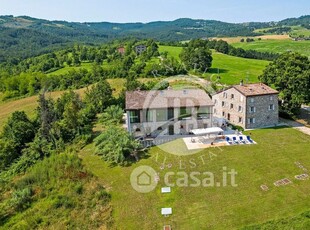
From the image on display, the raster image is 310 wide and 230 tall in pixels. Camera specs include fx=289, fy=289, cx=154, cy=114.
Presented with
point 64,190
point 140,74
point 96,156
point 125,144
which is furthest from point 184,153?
point 140,74

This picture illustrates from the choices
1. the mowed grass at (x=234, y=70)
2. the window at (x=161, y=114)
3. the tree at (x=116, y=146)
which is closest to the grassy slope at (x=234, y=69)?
the mowed grass at (x=234, y=70)

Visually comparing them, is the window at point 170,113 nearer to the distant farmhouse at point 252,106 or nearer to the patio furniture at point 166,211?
the distant farmhouse at point 252,106

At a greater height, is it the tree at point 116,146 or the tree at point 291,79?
the tree at point 291,79

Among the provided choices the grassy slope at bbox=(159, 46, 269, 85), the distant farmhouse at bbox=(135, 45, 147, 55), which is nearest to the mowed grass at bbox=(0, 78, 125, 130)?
the grassy slope at bbox=(159, 46, 269, 85)

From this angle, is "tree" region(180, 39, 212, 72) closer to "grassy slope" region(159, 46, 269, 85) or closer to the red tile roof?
"grassy slope" region(159, 46, 269, 85)

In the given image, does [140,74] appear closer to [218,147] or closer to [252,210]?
[218,147]
